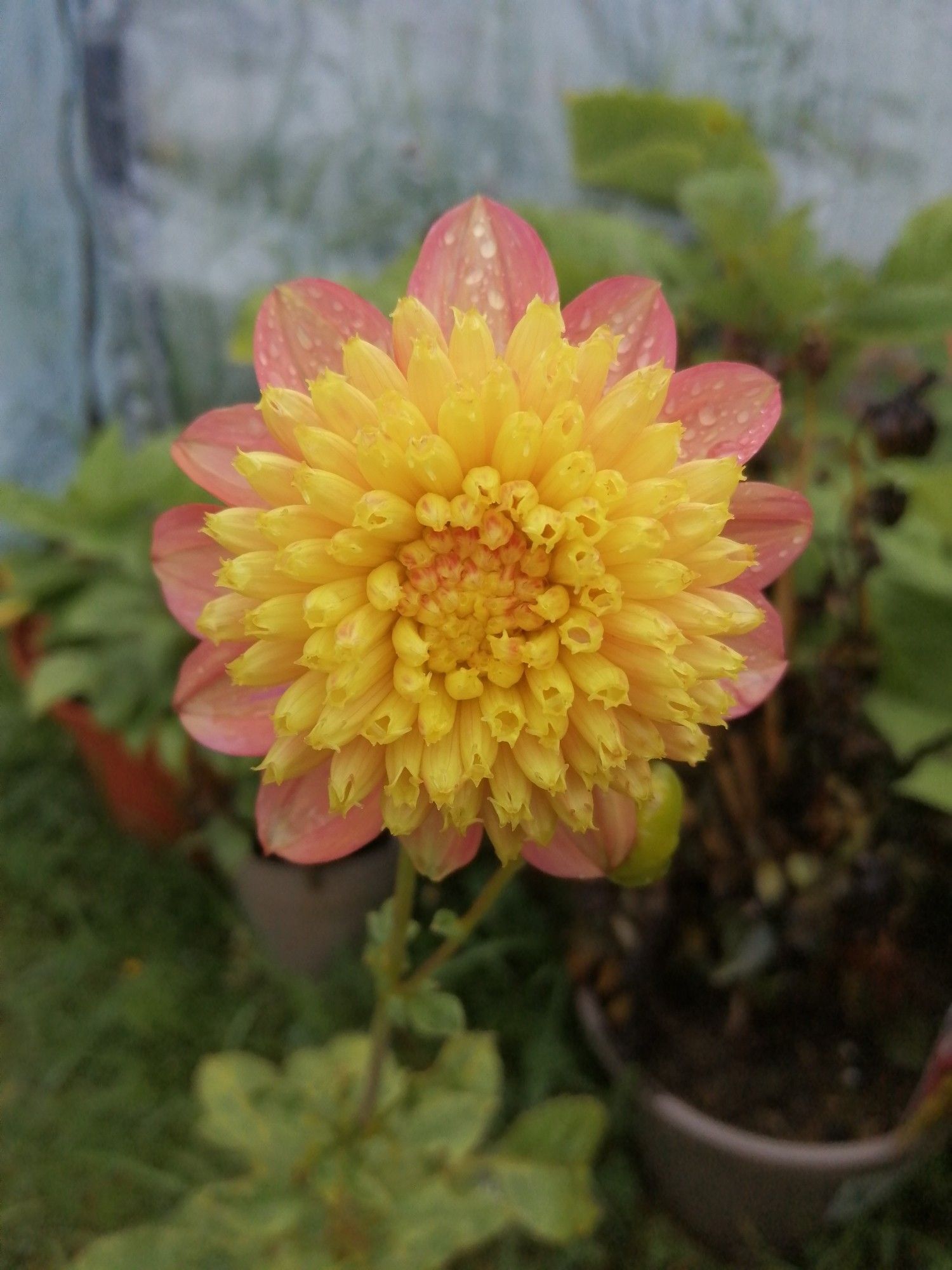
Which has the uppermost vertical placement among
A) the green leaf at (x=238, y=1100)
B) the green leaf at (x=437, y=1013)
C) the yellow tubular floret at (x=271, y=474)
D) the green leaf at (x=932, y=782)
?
the yellow tubular floret at (x=271, y=474)

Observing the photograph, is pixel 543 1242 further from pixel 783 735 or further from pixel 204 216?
pixel 204 216

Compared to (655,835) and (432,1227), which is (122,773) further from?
(655,835)

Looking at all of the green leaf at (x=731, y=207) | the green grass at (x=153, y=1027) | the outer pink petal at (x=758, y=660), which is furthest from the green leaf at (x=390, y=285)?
the green grass at (x=153, y=1027)

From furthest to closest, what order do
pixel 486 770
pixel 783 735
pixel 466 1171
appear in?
1. pixel 783 735
2. pixel 466 1171
3. pixel 486 770

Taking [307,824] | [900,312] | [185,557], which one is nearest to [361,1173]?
[307,824]

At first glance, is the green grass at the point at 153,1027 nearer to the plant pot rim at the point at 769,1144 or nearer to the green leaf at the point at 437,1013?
the plant pot rim at the point at 769,1144

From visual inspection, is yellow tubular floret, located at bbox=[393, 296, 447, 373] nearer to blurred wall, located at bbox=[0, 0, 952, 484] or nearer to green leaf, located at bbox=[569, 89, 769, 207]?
green leaf, located at bbox=[569, 89, 769, 207]

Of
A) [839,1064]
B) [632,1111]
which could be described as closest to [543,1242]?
[632,1111]
